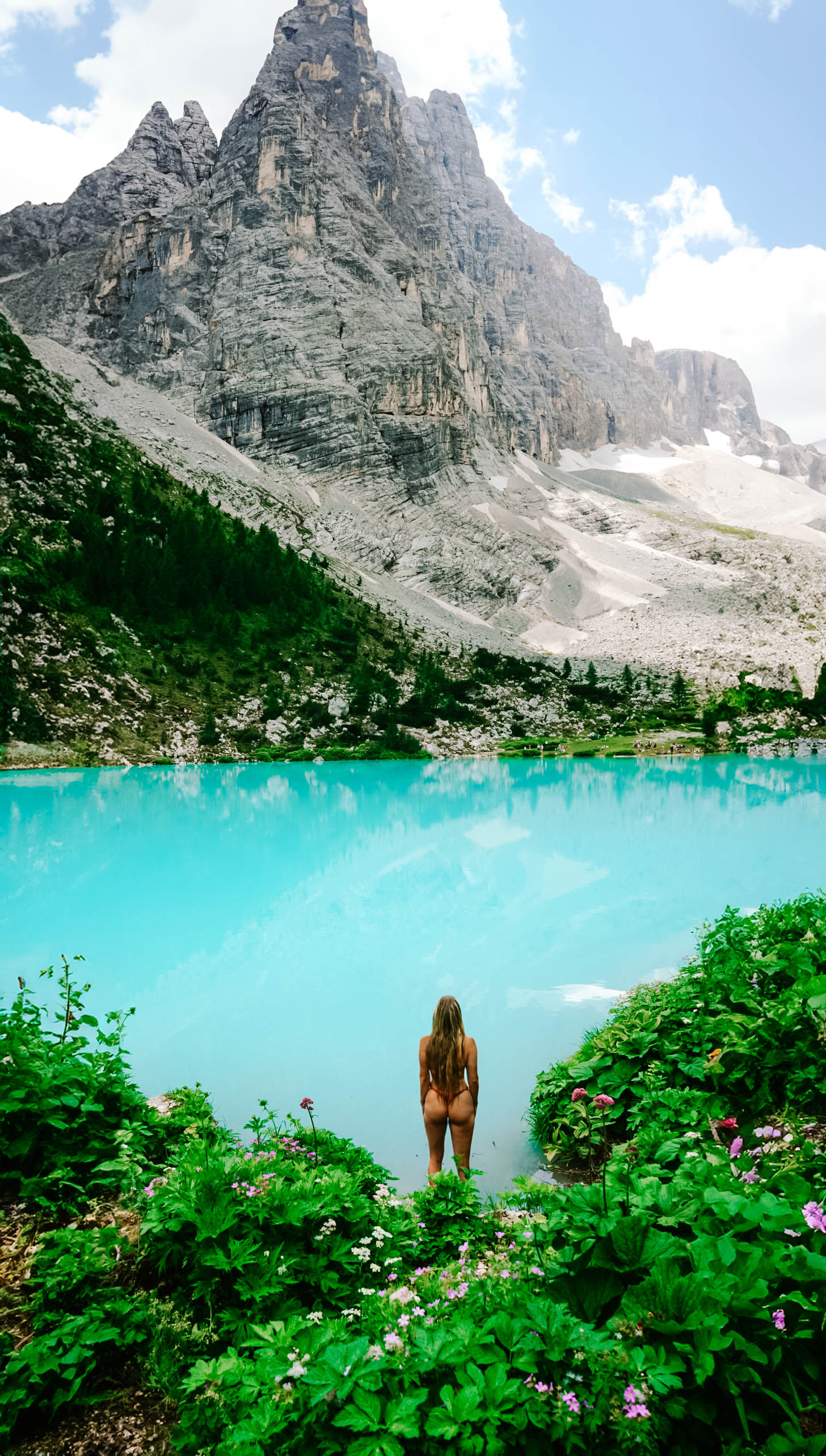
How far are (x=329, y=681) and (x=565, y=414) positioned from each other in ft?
462

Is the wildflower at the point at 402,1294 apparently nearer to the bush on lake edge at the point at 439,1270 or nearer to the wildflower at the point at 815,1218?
the bush on lake edge at the point at 439,1270

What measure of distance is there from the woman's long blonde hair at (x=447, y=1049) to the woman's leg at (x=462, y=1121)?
66 mm

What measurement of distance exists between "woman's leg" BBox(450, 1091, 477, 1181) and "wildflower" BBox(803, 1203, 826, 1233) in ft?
9.85

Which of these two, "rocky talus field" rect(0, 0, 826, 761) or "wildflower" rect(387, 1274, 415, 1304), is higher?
"rocky talus field" rect(0, 0, 826, 761)

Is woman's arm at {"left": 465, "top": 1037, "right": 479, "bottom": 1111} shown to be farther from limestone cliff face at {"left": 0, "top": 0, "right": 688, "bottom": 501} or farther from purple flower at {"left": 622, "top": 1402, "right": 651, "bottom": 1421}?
limestone cliff face at {"left": 0, "top": 0, "right": 688, "bottom": 501}

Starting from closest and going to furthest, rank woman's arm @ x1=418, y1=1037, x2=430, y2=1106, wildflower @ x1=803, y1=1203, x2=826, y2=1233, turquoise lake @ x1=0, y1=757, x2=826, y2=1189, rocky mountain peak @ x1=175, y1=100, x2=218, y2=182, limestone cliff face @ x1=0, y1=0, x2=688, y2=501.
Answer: wildflower @ x1=803, y1=1203, x2=826, y2=1233 < woman's arm @ x1=418, y1=1037, x2=430, y2=1106 < turquoise lake @ x1=0, y1=757, x2=826, y2=1189 < limestone cliff face @ x1=0, y1=0, x2=688, y2=501 < rocky mountain peak @ x1=175, y1=100, x2=218, y2=182

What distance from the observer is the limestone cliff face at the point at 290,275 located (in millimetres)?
99688

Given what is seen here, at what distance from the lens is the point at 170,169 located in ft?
381

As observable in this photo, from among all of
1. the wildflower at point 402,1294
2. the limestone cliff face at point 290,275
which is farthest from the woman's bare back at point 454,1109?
the limestone cliff face at point 290,275

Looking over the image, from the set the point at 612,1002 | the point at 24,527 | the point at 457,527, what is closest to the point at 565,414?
the point at 457,527

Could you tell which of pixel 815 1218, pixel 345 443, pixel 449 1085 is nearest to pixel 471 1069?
pixel 449 1085

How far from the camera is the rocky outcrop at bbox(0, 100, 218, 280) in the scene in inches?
4311

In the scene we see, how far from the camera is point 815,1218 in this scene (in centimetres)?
263

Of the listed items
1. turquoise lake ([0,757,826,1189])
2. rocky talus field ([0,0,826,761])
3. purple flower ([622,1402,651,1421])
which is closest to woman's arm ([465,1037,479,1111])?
turquoise lake ([0,757,826,1189])
